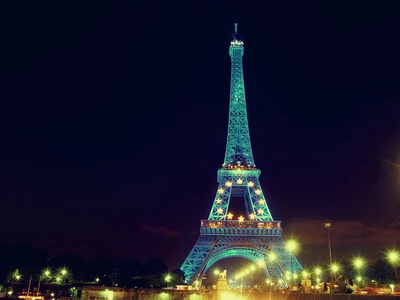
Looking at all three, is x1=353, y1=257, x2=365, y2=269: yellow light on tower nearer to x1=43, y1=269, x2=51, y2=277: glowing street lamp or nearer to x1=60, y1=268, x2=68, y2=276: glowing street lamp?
x1=60, y1=268, x2=68, y2=276: glowing street lamp

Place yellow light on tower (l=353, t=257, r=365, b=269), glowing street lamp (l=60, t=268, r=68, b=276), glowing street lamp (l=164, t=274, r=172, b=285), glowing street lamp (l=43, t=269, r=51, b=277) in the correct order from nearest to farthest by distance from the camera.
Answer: yellow light on tower (l=353, t=257, r=365, b=269) < glowing street lamp (l=43, t=269, r=51, b=277) < glowing street lamp (l=60, t=268, r=68, b=276) < glowing street lamp (l=164, t=274, r=172, b=285)

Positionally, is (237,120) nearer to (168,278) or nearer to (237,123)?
(237,123)

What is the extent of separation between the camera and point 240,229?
7069 cm

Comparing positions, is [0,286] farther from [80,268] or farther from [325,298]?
[325,298]

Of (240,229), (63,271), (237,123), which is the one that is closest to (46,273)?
(63,271)

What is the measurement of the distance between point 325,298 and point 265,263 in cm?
5876

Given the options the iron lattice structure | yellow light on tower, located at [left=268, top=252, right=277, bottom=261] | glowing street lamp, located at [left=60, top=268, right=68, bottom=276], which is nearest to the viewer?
yellow light on tower, located at [left=268, top=252, right=277, bottom=261]

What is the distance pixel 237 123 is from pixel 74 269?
48590mm

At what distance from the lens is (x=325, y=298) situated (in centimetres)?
1828

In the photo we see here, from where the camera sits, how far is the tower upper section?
81938 millimetres

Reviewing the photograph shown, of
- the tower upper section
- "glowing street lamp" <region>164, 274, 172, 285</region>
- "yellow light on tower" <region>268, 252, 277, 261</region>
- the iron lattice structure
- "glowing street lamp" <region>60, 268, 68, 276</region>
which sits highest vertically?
the tower upper section

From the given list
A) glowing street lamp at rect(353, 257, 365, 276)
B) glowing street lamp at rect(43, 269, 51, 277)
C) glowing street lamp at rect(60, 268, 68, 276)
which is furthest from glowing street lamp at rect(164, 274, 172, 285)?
glowing street lamp at rect(353, 257, 365, 276)

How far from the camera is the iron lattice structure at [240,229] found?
68562 millimetres

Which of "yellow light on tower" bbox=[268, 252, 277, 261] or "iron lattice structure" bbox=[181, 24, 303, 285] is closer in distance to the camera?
"yellow light on tower" bbox=[268, 252, 277, 261]
